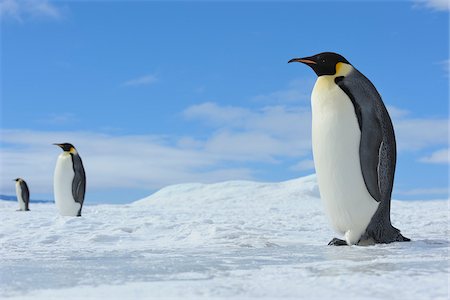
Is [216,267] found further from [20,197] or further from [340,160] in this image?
[20,197]

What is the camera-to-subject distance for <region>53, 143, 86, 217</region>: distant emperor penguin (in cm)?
1245

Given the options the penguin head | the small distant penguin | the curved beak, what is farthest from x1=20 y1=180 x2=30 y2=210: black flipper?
the curved beak

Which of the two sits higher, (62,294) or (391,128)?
(391,128)

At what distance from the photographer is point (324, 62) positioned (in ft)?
16.3

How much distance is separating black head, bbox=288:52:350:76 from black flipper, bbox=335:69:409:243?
0.47ft

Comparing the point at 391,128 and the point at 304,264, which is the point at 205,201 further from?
the point at 304,264

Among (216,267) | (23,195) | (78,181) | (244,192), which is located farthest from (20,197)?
(216,267)

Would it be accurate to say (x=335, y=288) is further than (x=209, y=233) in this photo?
No

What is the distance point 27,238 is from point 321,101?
3541 mm

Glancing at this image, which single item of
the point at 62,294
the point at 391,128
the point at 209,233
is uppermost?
the point at 391,128

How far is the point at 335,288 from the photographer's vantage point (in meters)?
2.50

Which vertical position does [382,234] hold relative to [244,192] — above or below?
below

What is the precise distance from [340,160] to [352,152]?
0.12 metres

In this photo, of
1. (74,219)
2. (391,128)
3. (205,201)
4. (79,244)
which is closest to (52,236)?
(79,244)
